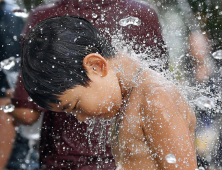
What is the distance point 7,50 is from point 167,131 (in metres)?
1.42

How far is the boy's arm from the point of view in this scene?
1.20m

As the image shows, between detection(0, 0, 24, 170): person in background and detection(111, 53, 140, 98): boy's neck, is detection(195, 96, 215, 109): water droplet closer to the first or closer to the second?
detection(111, 53, 140, 98): boy's neck

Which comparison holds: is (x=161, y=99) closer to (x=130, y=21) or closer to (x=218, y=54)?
(x=130, y=21)

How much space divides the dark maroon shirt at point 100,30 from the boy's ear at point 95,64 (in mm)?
674

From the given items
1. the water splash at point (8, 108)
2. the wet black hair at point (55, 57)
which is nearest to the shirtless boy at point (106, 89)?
the wet black hair at point (55, 57)

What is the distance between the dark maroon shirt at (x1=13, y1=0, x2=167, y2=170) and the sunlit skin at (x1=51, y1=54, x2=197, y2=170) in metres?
0.55

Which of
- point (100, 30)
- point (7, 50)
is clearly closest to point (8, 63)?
point (7, 50)

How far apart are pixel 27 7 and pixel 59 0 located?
435 millimetres

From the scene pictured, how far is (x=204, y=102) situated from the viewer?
1.85 metres

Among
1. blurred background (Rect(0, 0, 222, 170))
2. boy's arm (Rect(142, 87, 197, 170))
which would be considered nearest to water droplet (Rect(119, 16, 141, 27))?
blurred background (Rect(0, 0, 222, 170))

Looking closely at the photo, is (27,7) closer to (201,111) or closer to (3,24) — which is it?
(3,24)

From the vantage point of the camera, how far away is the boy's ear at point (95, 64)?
1237mm

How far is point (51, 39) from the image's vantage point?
3.99 feet

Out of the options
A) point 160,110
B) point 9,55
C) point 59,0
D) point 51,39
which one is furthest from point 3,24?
point 160,110
